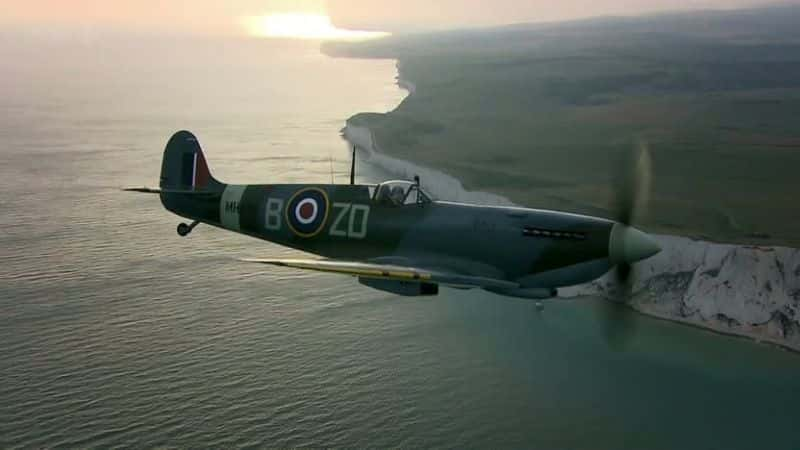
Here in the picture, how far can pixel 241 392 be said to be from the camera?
30781 mm

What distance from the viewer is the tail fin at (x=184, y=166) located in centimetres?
2827

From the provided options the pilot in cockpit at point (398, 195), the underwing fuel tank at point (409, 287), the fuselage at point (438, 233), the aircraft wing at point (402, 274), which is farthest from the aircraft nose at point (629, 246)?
the pilot in cockpit at point (398, 195)

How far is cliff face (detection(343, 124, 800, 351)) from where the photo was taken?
3662 centimetres

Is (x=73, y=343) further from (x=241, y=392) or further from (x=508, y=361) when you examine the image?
(x=508, y=361)

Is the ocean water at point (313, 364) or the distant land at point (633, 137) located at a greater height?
the distant land at point (633, 137)

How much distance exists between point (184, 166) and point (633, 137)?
663 inches

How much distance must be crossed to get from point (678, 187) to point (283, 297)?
3362cm

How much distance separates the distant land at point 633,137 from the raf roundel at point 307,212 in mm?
8584

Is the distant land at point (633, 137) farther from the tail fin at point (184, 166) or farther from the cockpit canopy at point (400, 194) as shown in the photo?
the tail fin at point (184, 166)

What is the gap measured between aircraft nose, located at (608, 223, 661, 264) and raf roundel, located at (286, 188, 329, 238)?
335 inches

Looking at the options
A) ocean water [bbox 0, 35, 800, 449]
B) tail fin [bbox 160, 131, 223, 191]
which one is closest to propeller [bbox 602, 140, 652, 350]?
ocean water [bbox 0, 35, 800, 449]

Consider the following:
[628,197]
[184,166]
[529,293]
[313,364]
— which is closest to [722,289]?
[313,364]

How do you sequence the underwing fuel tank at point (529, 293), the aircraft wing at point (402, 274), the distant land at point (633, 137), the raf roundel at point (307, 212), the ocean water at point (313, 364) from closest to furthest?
the aircraft wing at point (402, 274) < the underwing fuel tank at point (529, 293) < the raf roundel at point (307, 212) < the ocean water at point (313, 364) < the distant land at point (633, 137)

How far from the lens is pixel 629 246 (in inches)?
753
